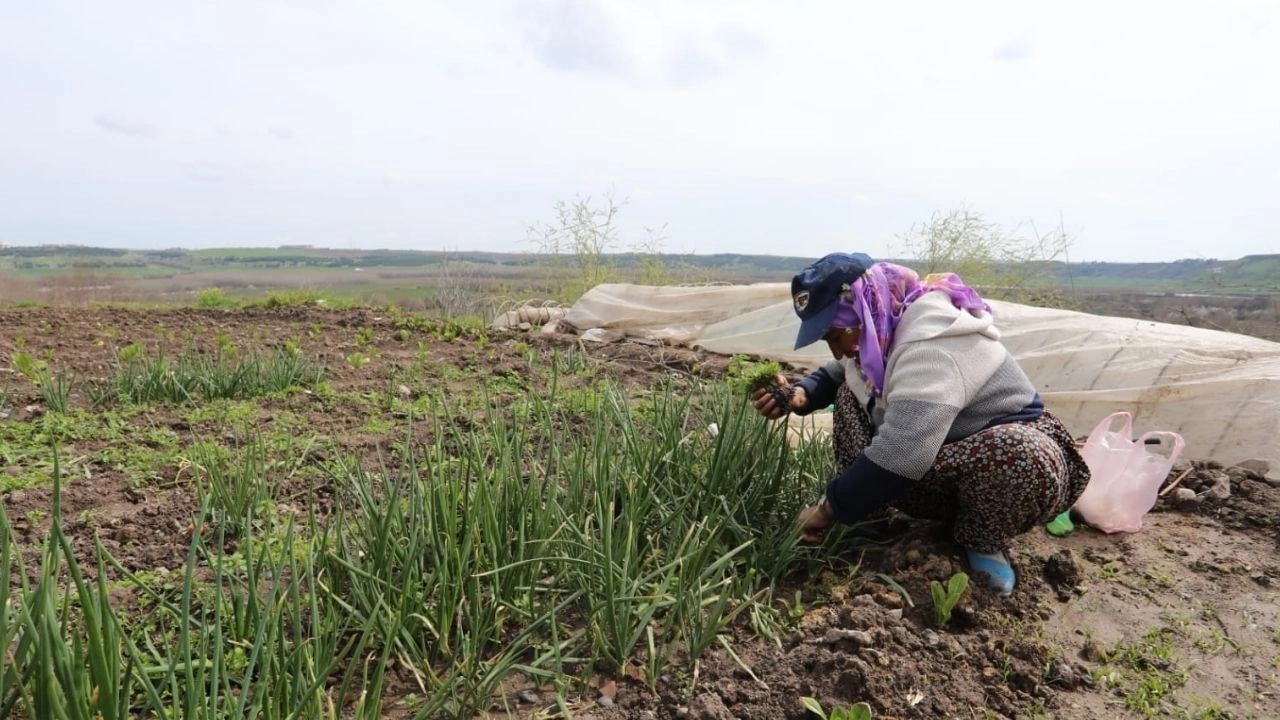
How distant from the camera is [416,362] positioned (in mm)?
5680

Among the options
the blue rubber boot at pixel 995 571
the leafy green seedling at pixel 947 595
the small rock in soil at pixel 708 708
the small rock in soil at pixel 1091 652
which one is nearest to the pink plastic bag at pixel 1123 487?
the blue rubber boot at pixel 995 571

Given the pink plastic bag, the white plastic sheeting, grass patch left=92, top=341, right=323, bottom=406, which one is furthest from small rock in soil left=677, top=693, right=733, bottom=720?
grass patch left=92, top=341, right=323, bottom=406

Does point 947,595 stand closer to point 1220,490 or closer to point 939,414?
point 939,414

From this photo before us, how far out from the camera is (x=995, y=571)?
216 centimetres

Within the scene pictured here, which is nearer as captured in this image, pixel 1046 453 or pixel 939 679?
pixel 939 679

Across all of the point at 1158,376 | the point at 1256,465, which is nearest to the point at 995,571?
the point at 1256,465

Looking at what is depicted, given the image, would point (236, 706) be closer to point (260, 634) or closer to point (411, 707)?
point (260, 634)

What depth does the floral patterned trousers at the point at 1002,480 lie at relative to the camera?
2123 mm

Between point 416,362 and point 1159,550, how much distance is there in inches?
177

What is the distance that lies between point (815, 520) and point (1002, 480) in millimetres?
492

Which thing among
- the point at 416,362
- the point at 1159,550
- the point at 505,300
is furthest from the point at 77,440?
the point at 505,300

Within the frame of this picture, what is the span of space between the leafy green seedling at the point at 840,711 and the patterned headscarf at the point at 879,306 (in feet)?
2.99

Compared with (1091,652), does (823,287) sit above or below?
above

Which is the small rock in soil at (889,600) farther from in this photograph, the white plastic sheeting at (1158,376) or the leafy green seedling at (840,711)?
the white plastic sheeting at (1158,376)
